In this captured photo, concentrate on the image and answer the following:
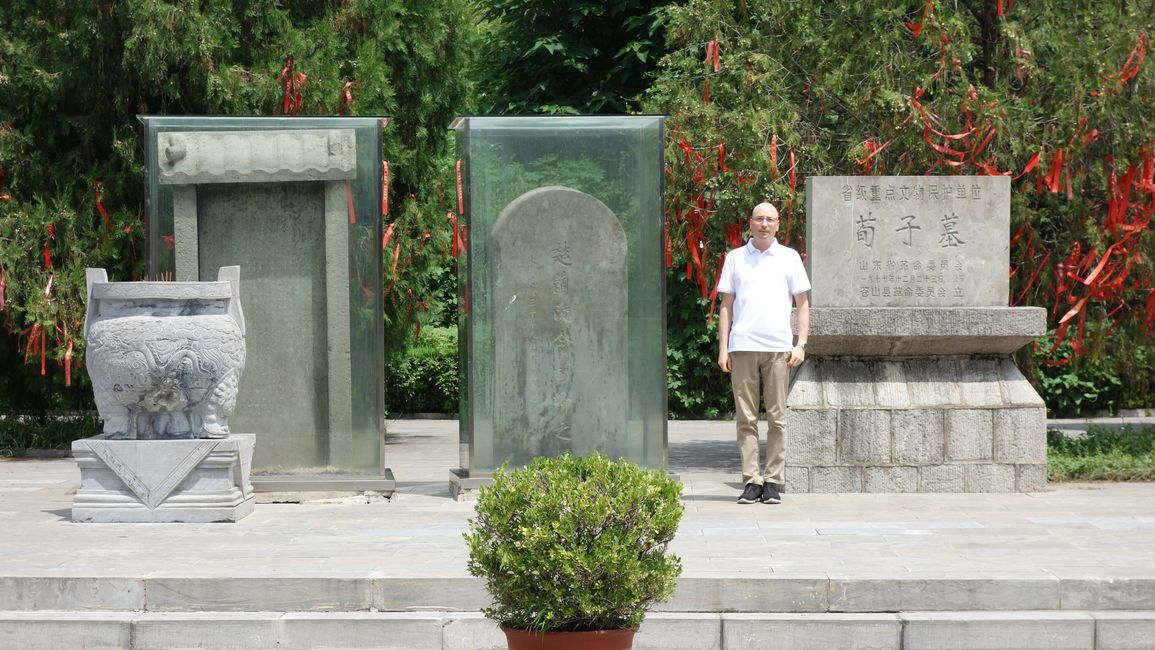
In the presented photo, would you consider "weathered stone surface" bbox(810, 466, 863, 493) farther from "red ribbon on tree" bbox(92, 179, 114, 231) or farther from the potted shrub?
"red ribbon on tree" bbox(92, 179, 114, 231)

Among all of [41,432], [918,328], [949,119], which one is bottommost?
[41,432]

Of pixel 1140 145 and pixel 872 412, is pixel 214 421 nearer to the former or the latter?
pixel 872 412

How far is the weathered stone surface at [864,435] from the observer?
941 cm

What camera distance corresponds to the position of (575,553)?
15.3 ft

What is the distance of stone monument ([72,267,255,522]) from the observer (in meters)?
8.30

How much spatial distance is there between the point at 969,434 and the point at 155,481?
5.43 meters

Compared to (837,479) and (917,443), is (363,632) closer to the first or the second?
(837,479)

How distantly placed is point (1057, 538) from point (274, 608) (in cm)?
417

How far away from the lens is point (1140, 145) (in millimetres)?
10680

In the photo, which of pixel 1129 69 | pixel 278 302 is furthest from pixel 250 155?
pixel 1129 69

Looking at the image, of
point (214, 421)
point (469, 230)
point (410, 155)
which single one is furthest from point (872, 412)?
point (410, 155)

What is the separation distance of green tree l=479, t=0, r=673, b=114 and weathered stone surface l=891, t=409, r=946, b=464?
11720 mm

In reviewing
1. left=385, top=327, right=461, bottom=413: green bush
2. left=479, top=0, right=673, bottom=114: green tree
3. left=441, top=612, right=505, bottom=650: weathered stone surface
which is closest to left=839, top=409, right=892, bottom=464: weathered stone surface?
left=441, top=612, right=505, bottom=650: weathered stone surface

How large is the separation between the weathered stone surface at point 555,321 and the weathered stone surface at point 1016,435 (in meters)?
2.68
